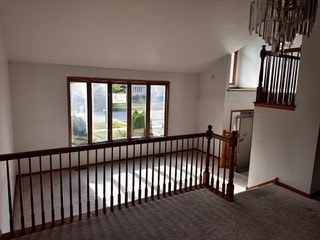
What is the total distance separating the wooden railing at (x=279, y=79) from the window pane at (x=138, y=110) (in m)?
3.35

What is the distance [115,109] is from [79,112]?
3.00 feet

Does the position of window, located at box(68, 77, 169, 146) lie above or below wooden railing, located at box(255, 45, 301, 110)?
below

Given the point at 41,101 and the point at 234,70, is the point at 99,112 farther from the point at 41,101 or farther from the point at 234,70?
the point at 234,70

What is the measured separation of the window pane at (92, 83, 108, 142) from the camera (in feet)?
19.1

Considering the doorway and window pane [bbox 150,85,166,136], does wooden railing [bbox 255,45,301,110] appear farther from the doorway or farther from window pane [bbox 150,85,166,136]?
window pane [bbox 150,85,166,136]

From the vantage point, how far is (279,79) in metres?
3.83

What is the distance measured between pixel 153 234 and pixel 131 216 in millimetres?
416

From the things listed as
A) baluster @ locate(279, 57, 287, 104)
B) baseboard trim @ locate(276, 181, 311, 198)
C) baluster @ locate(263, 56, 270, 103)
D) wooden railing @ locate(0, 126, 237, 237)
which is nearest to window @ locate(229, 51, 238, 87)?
wooden railing @ locate(0, 126, 237, 237)

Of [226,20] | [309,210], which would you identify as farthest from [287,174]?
[226,20]

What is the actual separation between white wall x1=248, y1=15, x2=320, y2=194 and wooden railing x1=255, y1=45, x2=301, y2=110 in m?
0.14

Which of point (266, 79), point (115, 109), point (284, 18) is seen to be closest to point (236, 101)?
point (266, 79)

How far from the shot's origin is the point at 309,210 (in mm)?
3092

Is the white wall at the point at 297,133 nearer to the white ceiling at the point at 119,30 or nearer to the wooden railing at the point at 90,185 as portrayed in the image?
the wooden railing at the point at 90,185

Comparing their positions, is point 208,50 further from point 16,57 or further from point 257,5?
point 16,57
